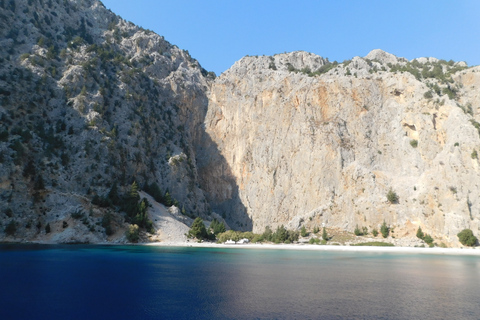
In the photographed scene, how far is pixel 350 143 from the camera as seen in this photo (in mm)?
80688

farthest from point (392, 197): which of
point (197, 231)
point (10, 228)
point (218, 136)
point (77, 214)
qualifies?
point (10, 228)

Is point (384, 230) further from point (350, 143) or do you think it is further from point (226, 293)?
point (226, 293)

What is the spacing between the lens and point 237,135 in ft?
323

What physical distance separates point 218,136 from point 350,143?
4058cm

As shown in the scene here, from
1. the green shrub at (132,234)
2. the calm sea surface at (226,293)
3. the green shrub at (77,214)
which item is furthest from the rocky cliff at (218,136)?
the calm sea surface at (226,293)

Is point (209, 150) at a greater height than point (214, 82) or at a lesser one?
lesser

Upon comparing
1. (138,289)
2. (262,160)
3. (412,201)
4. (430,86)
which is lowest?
(138,289)

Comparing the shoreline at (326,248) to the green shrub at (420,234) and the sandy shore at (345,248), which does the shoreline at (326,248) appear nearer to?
the sandy shore at (345,248)

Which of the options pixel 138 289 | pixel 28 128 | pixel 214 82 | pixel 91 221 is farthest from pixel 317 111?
pixel 138 289

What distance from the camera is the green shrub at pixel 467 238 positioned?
55250mm

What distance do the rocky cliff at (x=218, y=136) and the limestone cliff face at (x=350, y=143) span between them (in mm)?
301

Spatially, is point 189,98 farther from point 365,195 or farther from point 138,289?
point 138,289

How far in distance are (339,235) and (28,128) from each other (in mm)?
67680

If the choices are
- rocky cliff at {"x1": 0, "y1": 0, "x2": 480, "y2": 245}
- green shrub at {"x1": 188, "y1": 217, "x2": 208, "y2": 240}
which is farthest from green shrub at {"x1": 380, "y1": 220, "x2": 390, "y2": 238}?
green shrub at {"x1": 188, "y1": 217, "x2": 208, "y2": 240}
